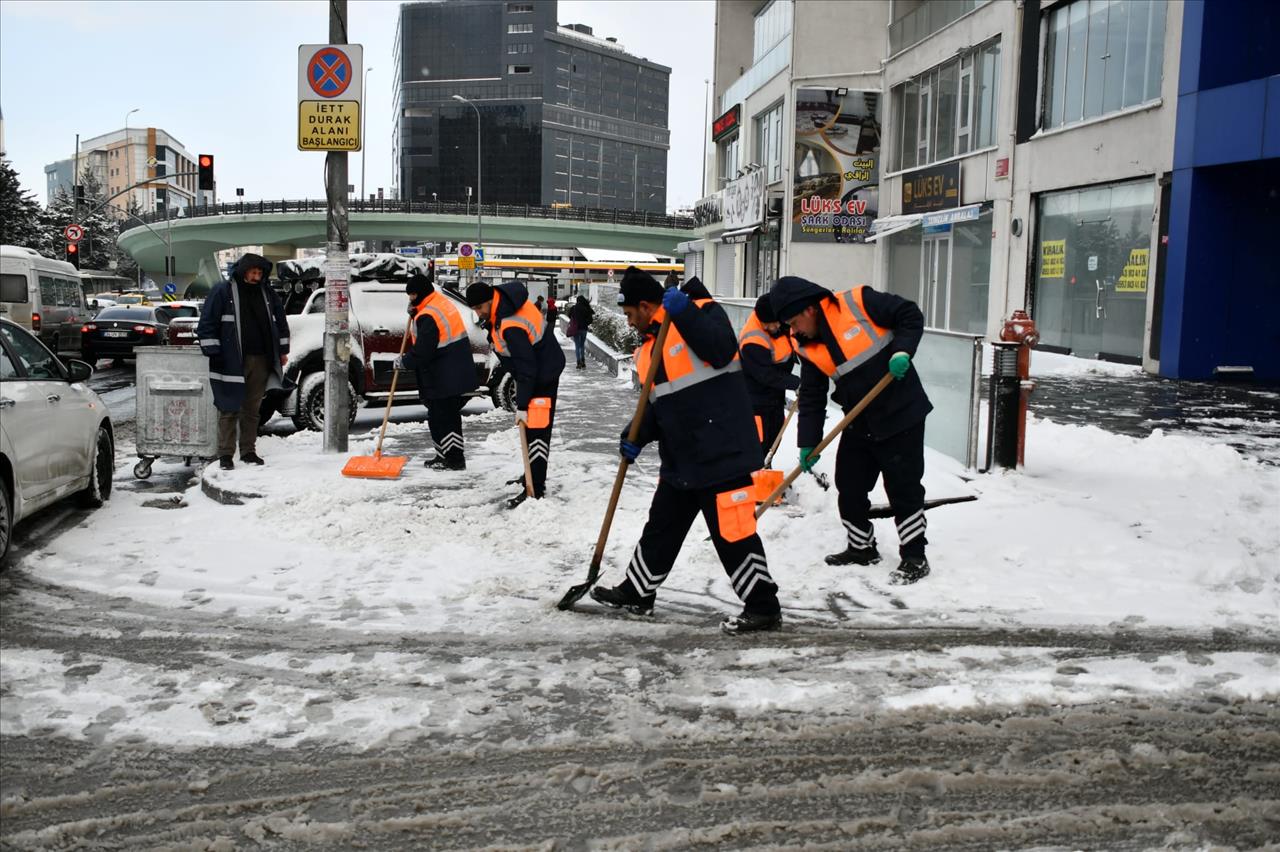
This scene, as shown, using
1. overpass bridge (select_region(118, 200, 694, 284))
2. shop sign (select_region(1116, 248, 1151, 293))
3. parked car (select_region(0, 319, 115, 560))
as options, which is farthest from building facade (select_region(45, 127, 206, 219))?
parked car (select_region(0, 319, 115, 560))

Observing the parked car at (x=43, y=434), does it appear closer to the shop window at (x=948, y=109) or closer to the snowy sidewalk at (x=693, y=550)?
→ the snowy sidewalk at (x=693, y=550)

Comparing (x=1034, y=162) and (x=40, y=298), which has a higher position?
(x=1034, y=162)

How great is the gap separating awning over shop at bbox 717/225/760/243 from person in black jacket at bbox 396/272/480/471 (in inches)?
1193

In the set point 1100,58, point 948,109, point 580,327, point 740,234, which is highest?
point 948,109

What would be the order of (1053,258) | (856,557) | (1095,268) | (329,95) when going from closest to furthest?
(856,557) < (329,95) < (1095,268) < (1053,258)

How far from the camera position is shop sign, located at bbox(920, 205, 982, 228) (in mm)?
25547

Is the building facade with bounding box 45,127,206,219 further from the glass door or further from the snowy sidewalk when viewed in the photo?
the snowy sidewalk

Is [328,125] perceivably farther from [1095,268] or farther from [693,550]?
[1095,268]

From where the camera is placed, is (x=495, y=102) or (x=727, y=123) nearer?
(x=727, y=123)

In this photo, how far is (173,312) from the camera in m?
29.8

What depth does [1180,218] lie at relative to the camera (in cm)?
1731

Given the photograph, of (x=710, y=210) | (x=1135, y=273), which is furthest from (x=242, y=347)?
(x=710, y=210)

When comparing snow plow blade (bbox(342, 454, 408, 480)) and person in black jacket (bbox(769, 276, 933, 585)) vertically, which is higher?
person in black jacket (bbox(769, 276, 933, 585))

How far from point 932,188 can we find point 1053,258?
6922mm
